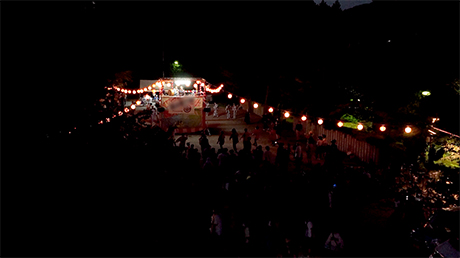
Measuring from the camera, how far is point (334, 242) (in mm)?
7543

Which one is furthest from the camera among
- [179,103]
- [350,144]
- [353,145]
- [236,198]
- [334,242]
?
[179,103]

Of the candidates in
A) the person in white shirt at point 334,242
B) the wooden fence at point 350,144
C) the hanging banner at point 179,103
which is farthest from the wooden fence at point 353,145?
the person in white shirt at point 334,242

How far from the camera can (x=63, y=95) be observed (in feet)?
16.0

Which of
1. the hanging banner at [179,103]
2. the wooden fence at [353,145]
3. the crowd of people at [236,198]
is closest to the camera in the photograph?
the crowd of people at [236,198]

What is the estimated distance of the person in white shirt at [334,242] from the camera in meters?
7.50

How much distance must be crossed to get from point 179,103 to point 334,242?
13092 mm

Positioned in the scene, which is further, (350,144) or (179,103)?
(179,103)

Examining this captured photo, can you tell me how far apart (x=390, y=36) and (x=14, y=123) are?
17.6 m

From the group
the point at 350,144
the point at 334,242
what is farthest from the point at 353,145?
the point at 334,242

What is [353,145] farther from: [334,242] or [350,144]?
[334,242]

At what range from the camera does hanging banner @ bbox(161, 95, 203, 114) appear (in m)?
19.0

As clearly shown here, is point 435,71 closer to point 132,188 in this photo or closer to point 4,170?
point 132,188

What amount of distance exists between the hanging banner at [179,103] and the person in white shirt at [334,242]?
42.2 ft

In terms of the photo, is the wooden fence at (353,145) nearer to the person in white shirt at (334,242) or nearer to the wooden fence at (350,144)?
the wooden fence at (350,144)
